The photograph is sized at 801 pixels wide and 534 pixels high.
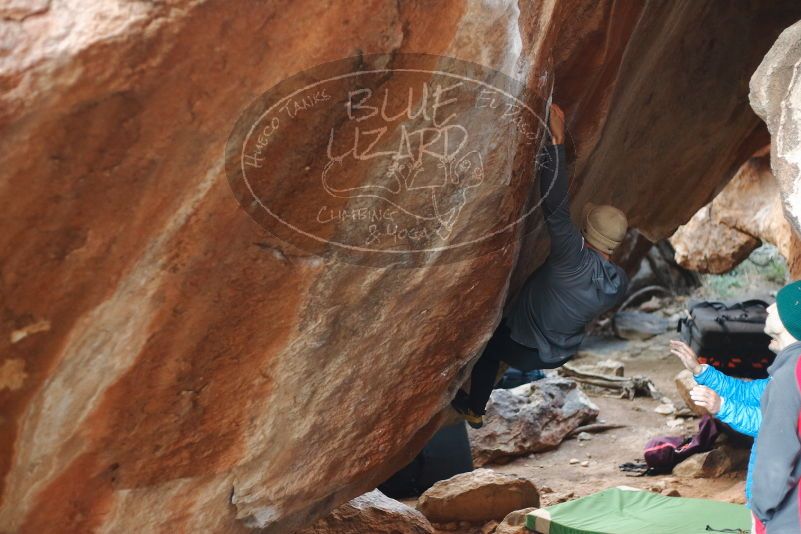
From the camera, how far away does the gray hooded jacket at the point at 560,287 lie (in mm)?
3732

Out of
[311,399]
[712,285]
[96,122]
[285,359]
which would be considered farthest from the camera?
[712,285]

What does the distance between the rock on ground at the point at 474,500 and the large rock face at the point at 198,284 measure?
5.73 ft

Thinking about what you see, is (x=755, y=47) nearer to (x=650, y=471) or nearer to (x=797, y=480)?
(x=650, y=471)

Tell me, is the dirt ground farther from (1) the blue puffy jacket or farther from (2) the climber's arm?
(2) the climber's arm

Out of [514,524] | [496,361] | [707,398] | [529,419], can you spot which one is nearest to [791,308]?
[707,398]

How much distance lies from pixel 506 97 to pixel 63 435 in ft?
6.54

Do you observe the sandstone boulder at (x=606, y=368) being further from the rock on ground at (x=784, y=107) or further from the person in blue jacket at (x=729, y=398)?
the rock on ground at (x=784, y=107)

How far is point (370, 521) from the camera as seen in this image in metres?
5.18

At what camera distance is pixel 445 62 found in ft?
9.34

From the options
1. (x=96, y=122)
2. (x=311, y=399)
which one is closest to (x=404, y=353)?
(x=311, y=399)

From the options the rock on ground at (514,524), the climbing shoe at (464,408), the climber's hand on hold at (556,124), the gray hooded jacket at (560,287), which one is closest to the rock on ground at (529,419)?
the rock on ground at (514,524)

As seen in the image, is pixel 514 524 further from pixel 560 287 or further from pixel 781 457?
pixel 781 457

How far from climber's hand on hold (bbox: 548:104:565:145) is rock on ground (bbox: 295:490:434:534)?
2.68 meters

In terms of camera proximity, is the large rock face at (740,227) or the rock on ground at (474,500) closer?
the rock on ground at (474,500)
